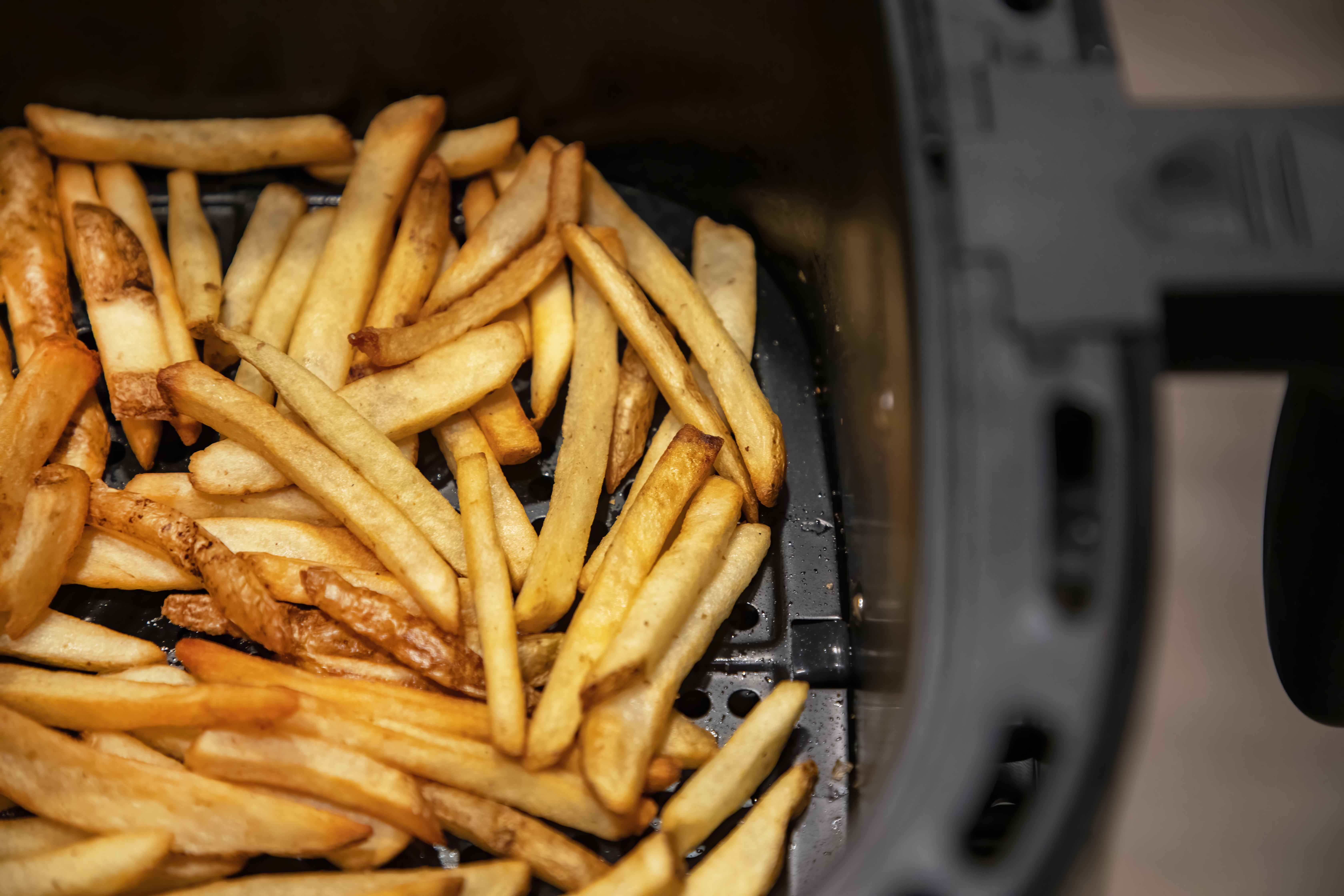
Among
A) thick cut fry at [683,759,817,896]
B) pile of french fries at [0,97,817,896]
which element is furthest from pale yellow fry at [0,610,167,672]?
thick cut fry at [683,759,817,896]

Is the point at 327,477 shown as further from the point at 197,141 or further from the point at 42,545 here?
the point at 197,141

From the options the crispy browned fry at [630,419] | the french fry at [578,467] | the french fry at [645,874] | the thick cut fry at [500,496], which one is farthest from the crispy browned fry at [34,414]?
the french fry at [645,874]

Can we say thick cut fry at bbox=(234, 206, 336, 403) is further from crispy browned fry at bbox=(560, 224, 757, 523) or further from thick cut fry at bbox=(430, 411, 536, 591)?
crispy browned fry at bbox=(560, 224, 757, 523)

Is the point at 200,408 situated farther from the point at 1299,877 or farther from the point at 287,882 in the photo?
the point at 1299,877

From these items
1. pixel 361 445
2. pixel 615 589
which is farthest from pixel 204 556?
pixel 615 589

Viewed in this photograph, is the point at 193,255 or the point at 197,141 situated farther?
the point at 197,141
